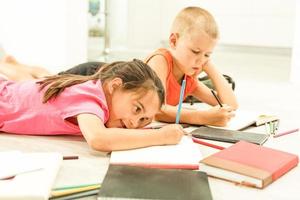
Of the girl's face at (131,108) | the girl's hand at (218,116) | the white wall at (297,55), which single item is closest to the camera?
the girl's face at (131,108)

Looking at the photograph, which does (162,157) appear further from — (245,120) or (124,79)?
(245,120)

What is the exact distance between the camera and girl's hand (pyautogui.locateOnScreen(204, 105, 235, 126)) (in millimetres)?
1277

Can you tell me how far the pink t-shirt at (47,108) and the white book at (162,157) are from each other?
13 centimetres

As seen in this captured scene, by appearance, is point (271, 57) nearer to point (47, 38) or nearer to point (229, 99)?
point (47, 38)

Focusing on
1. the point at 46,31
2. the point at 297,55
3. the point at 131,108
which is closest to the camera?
the point at 131,108

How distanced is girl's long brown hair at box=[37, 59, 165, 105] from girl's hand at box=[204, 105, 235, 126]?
0.21m

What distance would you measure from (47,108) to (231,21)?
120 inches

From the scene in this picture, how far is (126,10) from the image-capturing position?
359 cm

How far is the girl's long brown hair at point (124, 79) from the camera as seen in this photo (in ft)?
3.65

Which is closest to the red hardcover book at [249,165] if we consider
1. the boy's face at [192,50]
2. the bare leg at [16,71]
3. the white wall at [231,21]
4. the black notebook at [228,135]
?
the black notebook at [228,135]

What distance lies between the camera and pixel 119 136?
3.24 feet

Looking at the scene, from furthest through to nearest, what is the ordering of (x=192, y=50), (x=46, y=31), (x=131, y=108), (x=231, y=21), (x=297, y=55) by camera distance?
(x=231, y=21) < (x=297, y=55) < (x=46, y=31) < (x=192, y=50) < (x=131, y=108)

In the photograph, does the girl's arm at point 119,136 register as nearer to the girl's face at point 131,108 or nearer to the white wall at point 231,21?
the girl's face at point 131,108

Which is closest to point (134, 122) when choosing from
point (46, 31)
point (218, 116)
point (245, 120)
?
point (218, 116)
